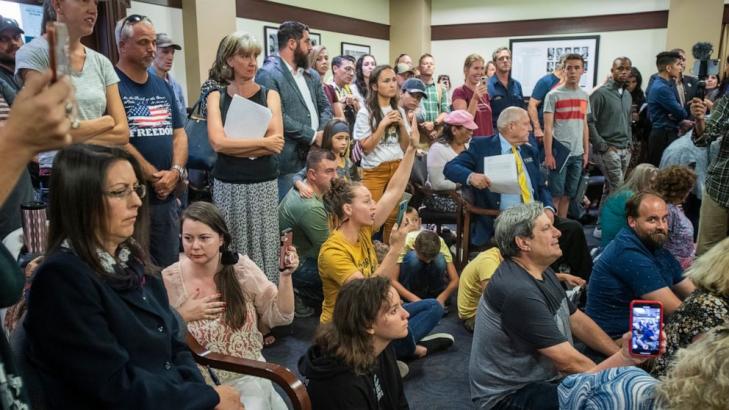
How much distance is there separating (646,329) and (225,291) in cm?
128

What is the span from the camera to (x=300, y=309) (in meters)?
3.31

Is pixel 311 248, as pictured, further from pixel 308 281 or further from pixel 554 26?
pixel 554 26

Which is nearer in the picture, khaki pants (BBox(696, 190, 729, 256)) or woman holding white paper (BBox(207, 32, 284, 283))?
woman holding white paper (BBox(207, 32, 284, 283))

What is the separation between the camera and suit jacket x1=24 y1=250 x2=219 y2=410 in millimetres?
1171

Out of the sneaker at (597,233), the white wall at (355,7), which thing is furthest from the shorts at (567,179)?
the white wall at (355,7)

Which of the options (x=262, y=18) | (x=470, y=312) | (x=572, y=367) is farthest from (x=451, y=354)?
(x=262, y=18)

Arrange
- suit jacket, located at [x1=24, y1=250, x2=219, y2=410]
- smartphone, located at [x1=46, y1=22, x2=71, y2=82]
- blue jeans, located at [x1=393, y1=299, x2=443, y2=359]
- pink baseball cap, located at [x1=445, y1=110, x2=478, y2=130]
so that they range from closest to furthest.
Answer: smartphone, located at [x1=46, y1=22, x2=71, y2=82] → suit jacket, located at [x1=24, y1=250, x2=219, y2=410] → blue jeans, located at [x1=393, y1=299, x2=443, y2=359] → pink baseball cap, located at [x1=445, y1=110, x2=478, y2=130]

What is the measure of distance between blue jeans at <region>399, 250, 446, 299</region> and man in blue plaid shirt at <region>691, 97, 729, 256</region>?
143cm

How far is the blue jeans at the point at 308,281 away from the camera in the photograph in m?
3.26

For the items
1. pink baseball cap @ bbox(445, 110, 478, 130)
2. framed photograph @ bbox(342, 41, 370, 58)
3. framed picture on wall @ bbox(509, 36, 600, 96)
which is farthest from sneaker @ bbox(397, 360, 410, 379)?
framed picture on wall @ bbox(509, 36, 600, 96)

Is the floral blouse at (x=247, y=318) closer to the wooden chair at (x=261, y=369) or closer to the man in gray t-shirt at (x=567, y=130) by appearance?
the wooden chair at (x=261, y=369)

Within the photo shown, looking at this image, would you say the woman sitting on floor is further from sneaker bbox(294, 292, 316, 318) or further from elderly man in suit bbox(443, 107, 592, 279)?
elderly man in suit bbox(443, 107, 592, 279)

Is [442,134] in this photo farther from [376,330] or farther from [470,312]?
[376,330]

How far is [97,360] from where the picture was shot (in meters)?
1.19
